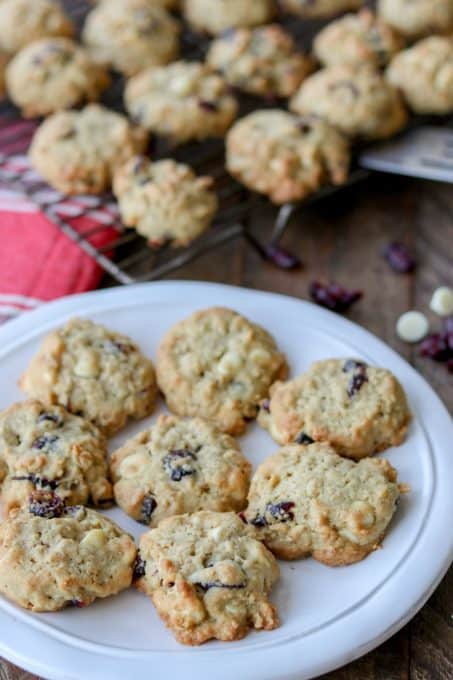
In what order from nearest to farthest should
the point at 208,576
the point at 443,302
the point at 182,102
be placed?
the point at 208,576 < the point at 443,302 < the point at 182,102

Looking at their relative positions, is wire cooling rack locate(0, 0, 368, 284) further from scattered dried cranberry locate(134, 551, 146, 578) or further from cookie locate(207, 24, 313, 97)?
scattered dried cranberry locate(134, 551, 146, 578)

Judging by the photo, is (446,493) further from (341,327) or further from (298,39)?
(298,39)

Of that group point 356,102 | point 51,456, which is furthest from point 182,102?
point 51,456

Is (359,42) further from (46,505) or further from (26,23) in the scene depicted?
(46,505)

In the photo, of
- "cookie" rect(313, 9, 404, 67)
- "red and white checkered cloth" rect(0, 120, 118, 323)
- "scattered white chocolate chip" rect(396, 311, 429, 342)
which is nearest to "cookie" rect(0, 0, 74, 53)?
"red and white checkered cloth" rect(0, 120, 118, 323)

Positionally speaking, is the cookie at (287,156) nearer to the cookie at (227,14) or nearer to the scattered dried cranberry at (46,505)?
the cookie at (227,14)

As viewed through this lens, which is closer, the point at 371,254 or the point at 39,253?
the point at 39,253
